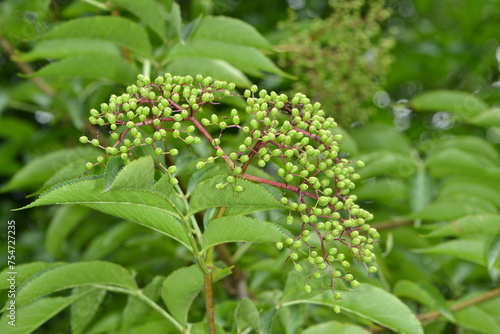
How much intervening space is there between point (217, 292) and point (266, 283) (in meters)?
0.20

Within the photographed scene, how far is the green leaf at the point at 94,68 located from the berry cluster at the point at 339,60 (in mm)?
836

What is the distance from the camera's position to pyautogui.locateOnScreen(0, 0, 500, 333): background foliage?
53.9 inches

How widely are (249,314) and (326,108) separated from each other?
1.32 metres

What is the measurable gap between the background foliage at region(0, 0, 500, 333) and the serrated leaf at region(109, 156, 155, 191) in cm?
23

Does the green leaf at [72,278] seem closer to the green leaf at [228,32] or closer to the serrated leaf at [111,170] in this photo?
the serrated leaf at [111,170]

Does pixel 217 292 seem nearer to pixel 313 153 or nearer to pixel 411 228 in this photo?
pixel 411 228

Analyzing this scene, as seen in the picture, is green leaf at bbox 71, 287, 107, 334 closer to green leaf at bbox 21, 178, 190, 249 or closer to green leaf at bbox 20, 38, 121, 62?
green leaf at bbox 21, 178, 190, 249

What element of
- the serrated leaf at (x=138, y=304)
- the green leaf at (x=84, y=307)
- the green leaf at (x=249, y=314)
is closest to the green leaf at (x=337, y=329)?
the green leaf at (x=249, y=314)

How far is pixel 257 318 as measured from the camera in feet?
3.28

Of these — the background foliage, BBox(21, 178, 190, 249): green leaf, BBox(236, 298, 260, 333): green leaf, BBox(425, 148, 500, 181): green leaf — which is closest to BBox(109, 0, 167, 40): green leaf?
the background foliage

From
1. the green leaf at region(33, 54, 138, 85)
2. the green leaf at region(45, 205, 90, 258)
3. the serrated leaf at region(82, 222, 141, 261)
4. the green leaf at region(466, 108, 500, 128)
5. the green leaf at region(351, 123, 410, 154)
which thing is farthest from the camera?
the green leaf at region(351, 123, 410, 154)

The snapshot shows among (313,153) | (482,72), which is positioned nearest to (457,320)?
(313,153)

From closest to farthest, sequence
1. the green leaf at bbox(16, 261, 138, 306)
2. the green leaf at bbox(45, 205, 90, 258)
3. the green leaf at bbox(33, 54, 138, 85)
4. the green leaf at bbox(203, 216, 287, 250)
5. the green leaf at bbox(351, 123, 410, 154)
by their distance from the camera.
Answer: the green leaf at bbox(203, 216, 287, 250), the green leaf at bbox(16, 261, 138, 306), the green leaf at bbox(33, 54, 138, 85), the green leaf at bbox(45, 205, 90, 258), the green leaf at bbox(351, 123, 410, 154)

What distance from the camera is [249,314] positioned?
1025 millimetres
